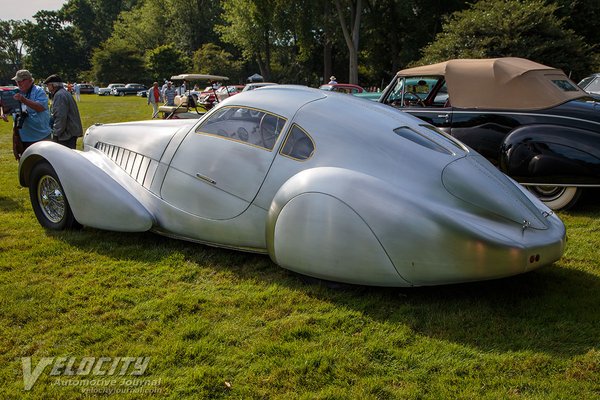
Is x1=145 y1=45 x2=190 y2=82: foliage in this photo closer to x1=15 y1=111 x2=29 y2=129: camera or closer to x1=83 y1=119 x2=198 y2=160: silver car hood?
x1=15 y1=111 x2=29 y2=129: camera

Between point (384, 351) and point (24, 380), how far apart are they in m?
2.14

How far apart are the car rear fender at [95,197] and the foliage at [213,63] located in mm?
49831

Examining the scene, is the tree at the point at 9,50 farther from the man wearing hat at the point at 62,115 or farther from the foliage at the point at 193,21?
the man wearing hat at the point at 62,115

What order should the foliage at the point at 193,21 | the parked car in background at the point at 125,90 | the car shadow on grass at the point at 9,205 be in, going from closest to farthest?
1. the car shadow on grass at the point at 9,205
2. the parked car in background at the point at 125,90
3. the foliage at the point at 193,21

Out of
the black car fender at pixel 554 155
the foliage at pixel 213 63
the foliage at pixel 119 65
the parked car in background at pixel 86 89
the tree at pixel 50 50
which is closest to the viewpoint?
the black car fender at pixel 554 155

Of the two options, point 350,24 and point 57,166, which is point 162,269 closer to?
point 57,166

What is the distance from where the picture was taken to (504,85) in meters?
6.99

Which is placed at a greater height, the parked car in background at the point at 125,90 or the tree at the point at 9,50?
the tree at the point at 9,50

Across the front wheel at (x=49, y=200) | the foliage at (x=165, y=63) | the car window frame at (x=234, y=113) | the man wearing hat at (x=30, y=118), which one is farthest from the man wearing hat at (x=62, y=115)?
the foliage at (x=165, y=63)

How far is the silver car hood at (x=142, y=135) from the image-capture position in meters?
4.79

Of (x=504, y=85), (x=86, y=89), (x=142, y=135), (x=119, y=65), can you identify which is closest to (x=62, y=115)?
(x=142, y=135)

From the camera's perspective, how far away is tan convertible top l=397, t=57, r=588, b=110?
22.1ft

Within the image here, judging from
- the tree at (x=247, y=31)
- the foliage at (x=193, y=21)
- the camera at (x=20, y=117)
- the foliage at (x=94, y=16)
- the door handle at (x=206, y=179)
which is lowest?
the door handle at (x=206, y=179)

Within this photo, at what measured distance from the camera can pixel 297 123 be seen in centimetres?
399
